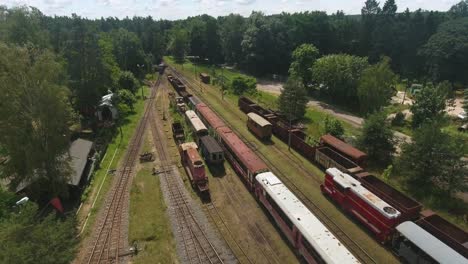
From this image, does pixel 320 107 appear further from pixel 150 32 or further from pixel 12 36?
pixel 150 32

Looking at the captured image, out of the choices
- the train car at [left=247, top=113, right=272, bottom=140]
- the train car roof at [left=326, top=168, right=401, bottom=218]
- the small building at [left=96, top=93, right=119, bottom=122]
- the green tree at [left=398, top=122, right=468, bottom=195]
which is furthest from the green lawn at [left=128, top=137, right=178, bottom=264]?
the green tree at [left=398, top=122, right=468, bottom=195]

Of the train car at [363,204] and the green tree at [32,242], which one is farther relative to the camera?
the train car at [363,204]

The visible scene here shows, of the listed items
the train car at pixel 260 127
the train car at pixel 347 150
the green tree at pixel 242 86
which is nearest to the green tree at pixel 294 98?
the train car at pixel 260 127

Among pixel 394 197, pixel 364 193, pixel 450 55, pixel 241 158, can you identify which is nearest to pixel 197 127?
pixel 241 158

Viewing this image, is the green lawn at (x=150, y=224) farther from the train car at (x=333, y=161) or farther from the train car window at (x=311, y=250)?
the train car at (x=333, y=161)

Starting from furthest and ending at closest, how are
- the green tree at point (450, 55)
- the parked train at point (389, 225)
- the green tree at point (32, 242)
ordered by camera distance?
the green tree at point (450, 55), the parked train at point (389, 225), the green tree at point (32, 242)

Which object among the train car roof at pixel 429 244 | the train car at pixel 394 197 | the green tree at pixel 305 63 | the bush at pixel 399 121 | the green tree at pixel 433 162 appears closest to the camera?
the train car roof at pixel 429 244

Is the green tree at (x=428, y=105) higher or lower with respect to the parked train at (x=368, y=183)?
higher
